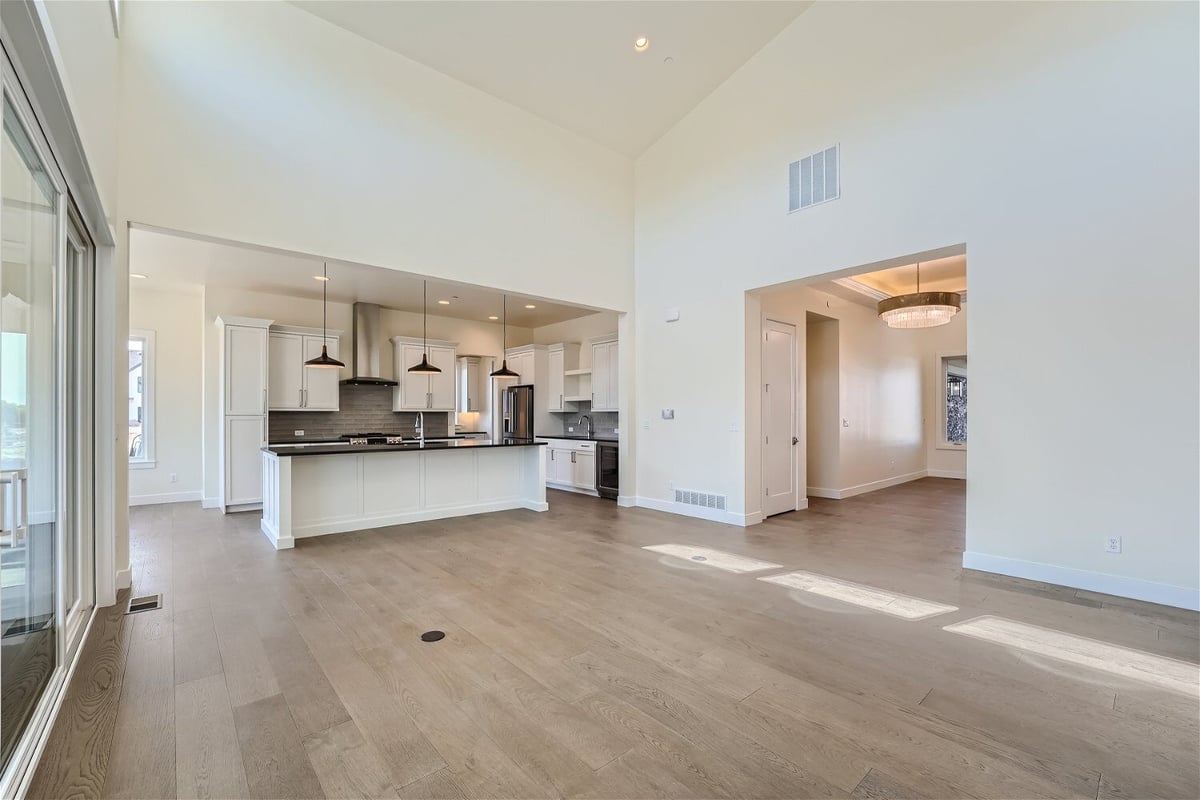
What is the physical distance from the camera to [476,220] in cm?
538

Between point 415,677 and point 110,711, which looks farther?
point 415,677


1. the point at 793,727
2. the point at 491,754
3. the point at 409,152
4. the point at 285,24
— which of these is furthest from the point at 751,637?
the point at 285,24

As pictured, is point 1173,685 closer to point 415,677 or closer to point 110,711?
point 415,677

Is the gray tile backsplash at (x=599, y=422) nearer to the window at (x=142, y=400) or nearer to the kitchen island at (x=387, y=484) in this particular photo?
the kitchen island at (x=387, y=484)

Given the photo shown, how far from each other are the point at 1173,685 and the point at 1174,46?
3826mm

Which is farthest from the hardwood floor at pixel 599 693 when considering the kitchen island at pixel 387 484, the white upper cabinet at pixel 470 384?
the white upper cabinet at pixel 470 384

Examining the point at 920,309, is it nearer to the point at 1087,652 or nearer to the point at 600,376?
the point at 1087,652

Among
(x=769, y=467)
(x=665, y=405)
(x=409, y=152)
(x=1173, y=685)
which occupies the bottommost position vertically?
(x=1173, y=685)

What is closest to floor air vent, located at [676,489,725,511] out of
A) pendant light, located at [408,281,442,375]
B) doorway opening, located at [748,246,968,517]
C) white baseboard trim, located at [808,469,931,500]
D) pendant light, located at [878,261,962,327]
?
doorway opening, located at [748,246,968,517]

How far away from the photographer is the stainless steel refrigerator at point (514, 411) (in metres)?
9.16

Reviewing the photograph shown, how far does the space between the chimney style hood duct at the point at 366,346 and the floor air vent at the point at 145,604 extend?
185 inches

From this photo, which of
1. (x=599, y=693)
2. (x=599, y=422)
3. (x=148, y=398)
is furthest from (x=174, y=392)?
(x=599, y=693)

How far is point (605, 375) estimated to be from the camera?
8.27m

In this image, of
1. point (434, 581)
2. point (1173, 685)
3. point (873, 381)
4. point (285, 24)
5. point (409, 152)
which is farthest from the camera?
point (873, 381)
